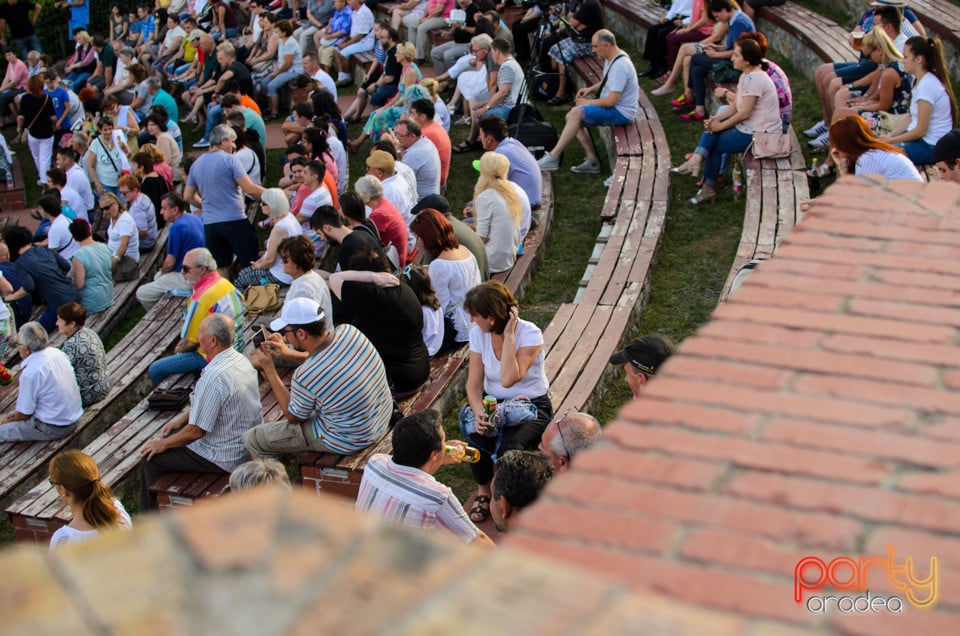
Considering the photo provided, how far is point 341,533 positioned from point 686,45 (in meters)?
12.0

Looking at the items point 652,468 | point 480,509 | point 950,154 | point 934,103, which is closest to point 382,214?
point 480,509

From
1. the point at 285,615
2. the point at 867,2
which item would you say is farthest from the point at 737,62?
the point at 285,615

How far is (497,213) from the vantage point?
8602 millimetres

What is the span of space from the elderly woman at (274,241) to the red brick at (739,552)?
741 centimetres

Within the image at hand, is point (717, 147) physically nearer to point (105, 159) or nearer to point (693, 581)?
A: point (105, 159)

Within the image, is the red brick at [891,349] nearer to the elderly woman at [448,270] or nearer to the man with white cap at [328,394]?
the man with white cap at [328,394]

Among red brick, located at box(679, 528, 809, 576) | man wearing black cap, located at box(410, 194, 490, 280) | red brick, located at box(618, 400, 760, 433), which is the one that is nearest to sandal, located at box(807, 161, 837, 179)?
man wearing black cap, located at box(410, 194, 490, 280)

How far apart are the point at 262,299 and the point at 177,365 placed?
1131mm

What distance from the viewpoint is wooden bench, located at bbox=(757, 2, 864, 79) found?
11.8m

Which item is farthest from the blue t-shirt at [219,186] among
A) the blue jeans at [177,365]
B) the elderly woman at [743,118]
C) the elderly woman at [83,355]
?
the elderly woman at [743,118]

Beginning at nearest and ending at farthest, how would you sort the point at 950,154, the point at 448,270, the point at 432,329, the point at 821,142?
1. the point at 950,154
2. the point at 432,329
3. the point at 448,270
4. the point at 821,142

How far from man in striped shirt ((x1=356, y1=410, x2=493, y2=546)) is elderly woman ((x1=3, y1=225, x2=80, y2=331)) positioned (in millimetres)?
6456

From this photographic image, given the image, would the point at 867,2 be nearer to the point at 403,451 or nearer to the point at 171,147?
the point at 171,147

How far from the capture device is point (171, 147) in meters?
13.5
